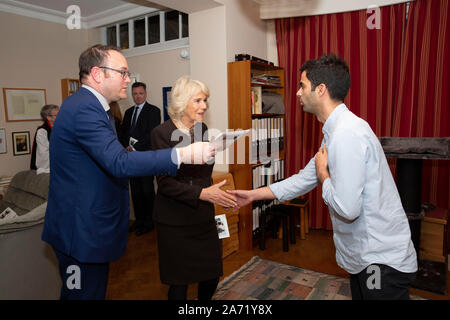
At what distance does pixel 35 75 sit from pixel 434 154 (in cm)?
478

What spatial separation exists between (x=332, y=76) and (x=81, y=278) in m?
1.39

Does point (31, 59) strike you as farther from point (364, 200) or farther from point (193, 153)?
point (364, 200)

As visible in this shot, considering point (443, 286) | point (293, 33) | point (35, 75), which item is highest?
point (293, 33)

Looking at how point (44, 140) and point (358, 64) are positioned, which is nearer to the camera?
point (358, 64)

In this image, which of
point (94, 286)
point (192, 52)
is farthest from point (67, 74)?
point (94, 286)

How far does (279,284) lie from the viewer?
8.77 feet

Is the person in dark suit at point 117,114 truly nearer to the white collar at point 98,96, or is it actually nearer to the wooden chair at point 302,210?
the wooden chair at point 302,210

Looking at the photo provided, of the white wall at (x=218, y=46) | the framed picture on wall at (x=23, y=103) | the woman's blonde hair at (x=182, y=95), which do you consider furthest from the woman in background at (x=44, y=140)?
the woman's blonde hair at (x=182, y=95)

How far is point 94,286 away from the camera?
4.49 ft

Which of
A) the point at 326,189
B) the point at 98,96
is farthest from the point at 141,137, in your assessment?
the point at 326,189

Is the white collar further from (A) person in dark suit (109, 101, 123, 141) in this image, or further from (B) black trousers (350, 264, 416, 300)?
(A) person in dark suit (109, 101, 123, 141)

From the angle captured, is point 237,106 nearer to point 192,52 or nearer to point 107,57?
point 192,52

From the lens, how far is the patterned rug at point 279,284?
2471 millimetres

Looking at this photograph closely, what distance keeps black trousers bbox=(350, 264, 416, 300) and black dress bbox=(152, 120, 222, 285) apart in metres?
0.89
